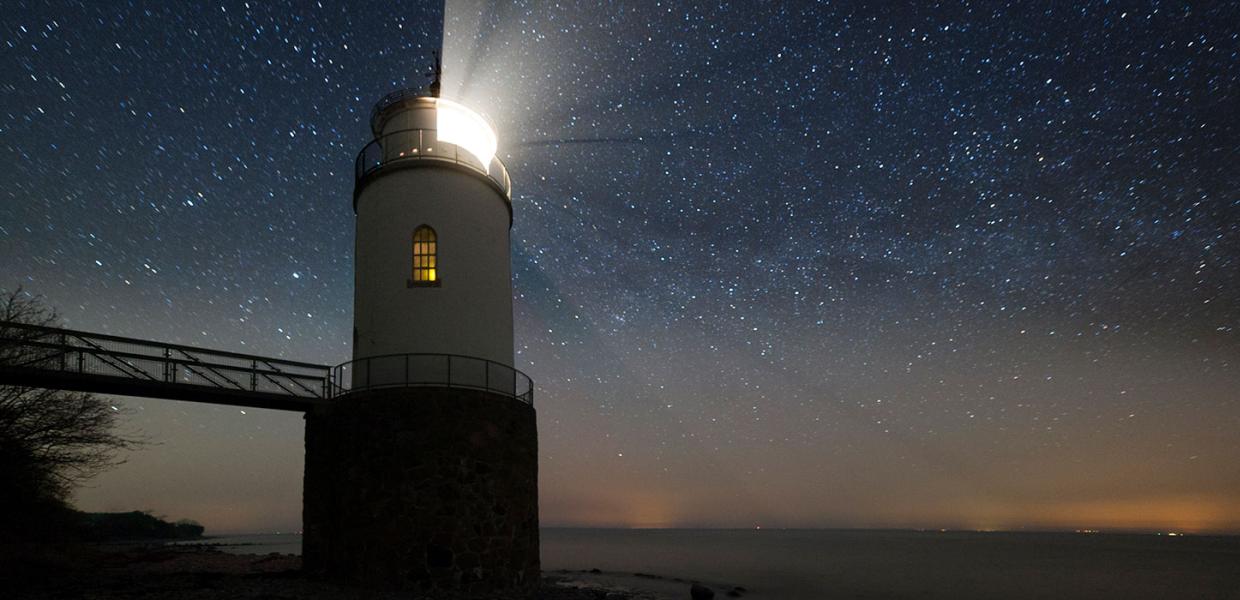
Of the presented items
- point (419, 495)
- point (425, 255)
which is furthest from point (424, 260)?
point (419, 495)

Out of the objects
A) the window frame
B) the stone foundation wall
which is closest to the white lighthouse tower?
the window frame

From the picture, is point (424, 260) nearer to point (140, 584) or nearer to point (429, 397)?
point (429, 397)

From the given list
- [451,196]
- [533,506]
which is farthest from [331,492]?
[451,196]

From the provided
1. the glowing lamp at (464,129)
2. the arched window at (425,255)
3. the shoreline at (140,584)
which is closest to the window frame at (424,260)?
the arched window at (425,255)

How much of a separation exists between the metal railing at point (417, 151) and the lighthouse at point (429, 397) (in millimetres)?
36

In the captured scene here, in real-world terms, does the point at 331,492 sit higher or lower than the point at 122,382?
lower

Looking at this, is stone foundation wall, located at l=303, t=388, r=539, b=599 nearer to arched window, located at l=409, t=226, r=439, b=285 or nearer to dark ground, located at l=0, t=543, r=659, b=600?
dark ground, located at l=0, t=543, r=659, b=600

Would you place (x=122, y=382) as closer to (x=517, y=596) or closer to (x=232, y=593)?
(x=232, y=593)

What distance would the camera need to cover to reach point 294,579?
15227 mm

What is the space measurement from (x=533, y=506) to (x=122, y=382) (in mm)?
8691

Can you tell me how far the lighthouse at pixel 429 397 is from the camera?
14742 mm

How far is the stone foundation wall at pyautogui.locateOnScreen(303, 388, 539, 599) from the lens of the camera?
14570mm

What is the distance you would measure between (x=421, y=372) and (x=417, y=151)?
17.3ft

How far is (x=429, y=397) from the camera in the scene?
15328mm
